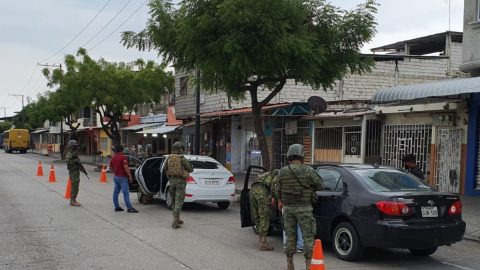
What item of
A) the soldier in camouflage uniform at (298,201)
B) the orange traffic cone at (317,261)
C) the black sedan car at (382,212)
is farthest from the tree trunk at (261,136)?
the orange traffic cone at (317,261)

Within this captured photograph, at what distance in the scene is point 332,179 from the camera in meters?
7.92

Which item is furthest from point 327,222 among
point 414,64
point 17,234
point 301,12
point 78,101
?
point 78,101

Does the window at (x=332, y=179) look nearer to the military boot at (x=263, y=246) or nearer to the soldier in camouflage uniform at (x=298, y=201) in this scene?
the military boot at (x=263, y=246)

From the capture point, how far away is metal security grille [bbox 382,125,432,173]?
627 inches

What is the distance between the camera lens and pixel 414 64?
24.2 meters

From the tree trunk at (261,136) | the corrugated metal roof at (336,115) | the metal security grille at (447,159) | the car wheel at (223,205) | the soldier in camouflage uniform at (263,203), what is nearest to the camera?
the soldier in camouflage uniform at (263,203)

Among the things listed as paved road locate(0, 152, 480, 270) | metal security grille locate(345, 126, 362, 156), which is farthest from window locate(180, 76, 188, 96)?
paved road locate(0, 152, 480, 270)

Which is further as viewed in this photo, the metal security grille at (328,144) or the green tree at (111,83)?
the green tree at (111,83)

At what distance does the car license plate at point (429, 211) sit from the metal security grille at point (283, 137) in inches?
542

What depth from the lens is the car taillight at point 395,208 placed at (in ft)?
22.2

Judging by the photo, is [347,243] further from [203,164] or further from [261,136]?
[261,136]

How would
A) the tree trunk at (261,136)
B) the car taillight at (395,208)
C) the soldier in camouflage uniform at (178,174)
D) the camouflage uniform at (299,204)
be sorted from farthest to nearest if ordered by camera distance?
the tree trunk at (261,136) < the soldier in camouflage uniform at (178,174) < the car taillight at (395,208) < the camouflage uniform at (299,204)

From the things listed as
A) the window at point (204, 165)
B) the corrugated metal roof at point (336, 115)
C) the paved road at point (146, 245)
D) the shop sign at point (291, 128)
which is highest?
the corrugated metal roof at point (336, 115)

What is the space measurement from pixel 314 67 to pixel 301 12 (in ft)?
4.95
